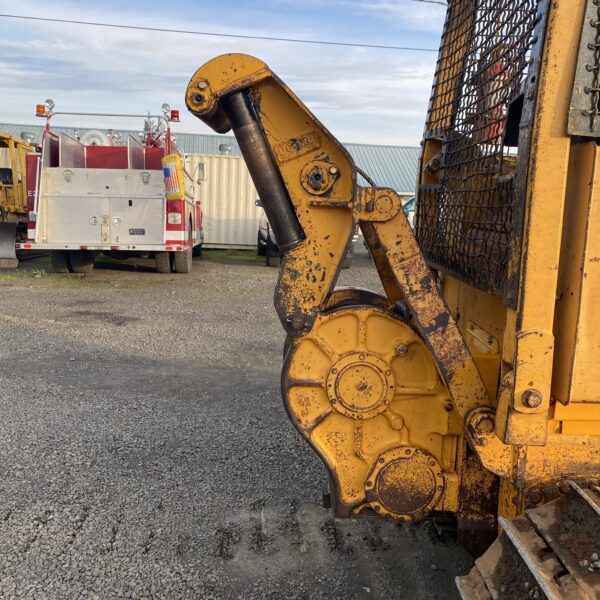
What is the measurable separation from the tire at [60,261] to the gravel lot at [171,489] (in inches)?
208

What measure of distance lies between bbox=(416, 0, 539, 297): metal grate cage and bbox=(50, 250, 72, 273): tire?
33.0 ft

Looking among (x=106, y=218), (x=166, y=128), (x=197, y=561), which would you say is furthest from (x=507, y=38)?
(x=166, y=128)

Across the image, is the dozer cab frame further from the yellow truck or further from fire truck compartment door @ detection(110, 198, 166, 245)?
the yellow truck

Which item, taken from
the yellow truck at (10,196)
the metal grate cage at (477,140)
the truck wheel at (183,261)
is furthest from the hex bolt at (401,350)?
the yellow truck at (10,196)

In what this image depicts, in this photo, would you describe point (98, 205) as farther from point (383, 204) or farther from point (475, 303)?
point (383, 204)

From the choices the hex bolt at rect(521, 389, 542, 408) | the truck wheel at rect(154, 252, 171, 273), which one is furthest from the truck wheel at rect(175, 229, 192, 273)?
the hex bolt at rect(521, 389, 542, 408)

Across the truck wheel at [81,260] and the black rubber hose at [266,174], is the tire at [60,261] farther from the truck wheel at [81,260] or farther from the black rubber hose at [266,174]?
the black rubber hose at [266,174]

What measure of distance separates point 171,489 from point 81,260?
9.46 metres

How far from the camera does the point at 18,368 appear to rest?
5910 millimetres

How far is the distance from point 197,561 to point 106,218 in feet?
28.9

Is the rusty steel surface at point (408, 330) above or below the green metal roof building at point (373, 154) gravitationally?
below

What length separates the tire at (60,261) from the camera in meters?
12.1

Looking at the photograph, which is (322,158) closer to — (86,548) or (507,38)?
(507,38)

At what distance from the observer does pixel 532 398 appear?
1.92 m
